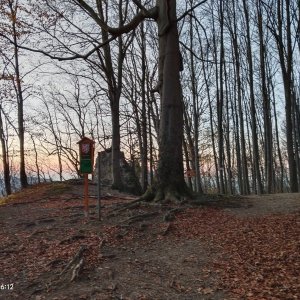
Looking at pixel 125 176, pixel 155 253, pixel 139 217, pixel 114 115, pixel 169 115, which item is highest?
pixel 114 115

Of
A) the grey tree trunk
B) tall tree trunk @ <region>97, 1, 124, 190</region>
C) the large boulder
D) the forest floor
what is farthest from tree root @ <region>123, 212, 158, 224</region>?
tall tree trunk @ <region>97, 1, 124, 190</region>

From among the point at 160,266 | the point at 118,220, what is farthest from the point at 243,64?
the point at 160,266

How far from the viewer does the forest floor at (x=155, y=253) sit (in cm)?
522

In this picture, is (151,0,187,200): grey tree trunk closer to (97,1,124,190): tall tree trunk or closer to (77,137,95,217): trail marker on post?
(77,137,95,217): trail marker on post

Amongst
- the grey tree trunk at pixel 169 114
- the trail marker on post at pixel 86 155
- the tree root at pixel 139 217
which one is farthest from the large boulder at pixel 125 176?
the tree root at pixel 139 217

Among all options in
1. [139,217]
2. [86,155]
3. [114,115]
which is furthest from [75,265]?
[114,115]

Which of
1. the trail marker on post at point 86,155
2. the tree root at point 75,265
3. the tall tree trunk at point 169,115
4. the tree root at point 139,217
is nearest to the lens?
the tree root at point 75,265

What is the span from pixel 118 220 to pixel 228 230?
245cm

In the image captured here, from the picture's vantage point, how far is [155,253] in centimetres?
671

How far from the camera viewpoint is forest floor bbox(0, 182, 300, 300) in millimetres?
5223

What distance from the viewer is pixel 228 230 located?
7988 millimetres

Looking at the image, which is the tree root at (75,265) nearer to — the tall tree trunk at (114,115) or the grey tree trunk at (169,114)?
the grey tree trunk at (169,114)

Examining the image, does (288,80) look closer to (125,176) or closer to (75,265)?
(125,176)

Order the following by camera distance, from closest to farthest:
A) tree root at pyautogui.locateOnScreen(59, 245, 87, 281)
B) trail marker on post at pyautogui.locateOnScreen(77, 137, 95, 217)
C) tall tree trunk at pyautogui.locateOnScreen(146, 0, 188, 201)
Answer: tree root at pyautogui.locateOnScreen(59, 245, 87, 281), trail marker on post at pyautogui.locateOnScreen(77, 137, 95, 217), tall tree trunk at pyautogui.locateOnScreen(146, 0, 188, 201)
